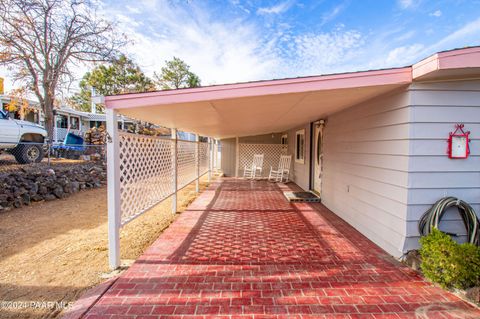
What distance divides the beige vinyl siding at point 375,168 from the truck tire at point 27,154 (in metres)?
9.53

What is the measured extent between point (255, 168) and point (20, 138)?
27.9ft

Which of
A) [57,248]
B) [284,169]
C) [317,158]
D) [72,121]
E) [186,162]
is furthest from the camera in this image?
[72,121]

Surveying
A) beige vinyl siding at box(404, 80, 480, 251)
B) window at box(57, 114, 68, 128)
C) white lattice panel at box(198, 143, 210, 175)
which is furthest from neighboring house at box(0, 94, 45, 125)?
beige vinyl siding at box(404, 80, 480, 251)

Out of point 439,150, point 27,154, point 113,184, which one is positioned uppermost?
point 439,150

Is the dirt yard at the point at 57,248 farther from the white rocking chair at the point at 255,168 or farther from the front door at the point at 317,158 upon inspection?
the white rocking chair at the point at 255,168

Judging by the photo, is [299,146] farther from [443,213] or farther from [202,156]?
[443,213]

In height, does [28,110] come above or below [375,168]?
above

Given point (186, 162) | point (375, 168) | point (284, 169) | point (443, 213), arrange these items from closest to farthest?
1. point (443, 213)
2. point (375, 168)
3. point (186, 162)
4. point (284, 169)

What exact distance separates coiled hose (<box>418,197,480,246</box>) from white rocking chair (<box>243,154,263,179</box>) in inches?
319

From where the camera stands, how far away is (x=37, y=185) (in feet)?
18.3

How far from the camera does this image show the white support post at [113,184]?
2.63 m

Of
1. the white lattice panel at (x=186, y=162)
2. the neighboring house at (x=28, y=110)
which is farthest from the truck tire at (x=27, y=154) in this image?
the white lattice panel at (x=186, y=162)

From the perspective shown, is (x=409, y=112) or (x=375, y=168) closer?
(x=409, y=112)

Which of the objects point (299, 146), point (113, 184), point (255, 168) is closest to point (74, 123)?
point (255, 168)
